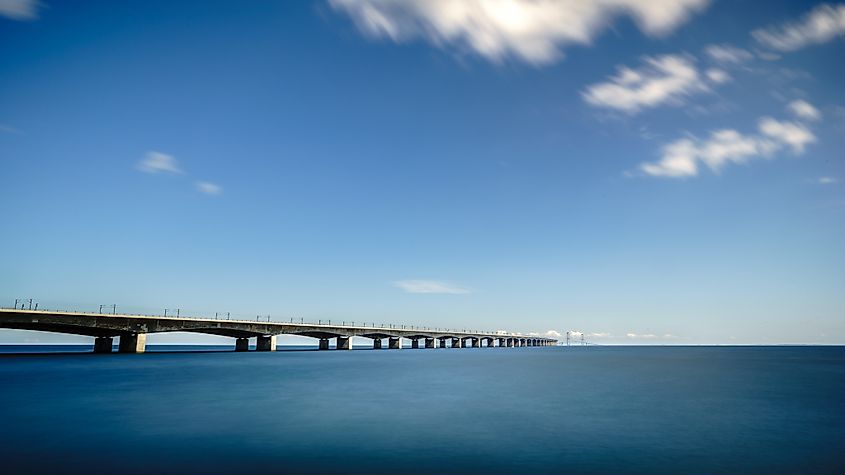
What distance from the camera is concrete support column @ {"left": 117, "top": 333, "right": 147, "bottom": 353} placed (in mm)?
99000

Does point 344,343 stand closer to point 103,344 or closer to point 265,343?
point 265,343

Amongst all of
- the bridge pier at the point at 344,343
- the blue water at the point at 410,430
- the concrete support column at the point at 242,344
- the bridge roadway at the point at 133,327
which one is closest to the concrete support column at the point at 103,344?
the bridge roadway at the point at 133,327

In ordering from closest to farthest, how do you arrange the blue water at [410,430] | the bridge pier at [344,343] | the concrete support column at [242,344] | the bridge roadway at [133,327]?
the blue water at [410,430] → the bridge roadway at [133,327] → the concrete support column at [242,344] → the bridge pier at [344,343]

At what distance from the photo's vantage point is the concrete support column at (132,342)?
9900cm

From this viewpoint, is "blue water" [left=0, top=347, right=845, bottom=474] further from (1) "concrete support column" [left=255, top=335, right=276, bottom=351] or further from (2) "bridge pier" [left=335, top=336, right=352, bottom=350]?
(2) "bridge pier" [left=335, top=336, right=352, bottom=350]

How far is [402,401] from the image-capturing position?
3400 cm

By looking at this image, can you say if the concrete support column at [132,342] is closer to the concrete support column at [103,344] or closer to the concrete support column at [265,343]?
the concrete support column at [103,344]

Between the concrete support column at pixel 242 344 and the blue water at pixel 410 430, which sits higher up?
the blue water at pixel 410 430

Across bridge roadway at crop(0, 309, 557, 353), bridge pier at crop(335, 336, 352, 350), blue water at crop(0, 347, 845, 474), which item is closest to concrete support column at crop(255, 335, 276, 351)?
bridge roadway at crop(0, 309, 557, 353)

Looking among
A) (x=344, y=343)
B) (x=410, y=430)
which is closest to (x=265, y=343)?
(x=344, y=343)

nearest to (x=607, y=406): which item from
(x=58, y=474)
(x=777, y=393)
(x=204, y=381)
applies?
(x=777, y=393)

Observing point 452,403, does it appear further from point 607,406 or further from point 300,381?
point 300,381

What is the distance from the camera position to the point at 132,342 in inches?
3910

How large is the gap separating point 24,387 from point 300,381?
2259 cm
